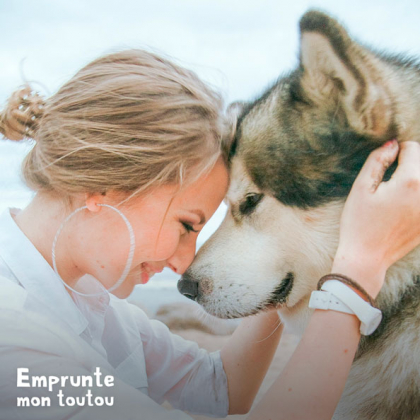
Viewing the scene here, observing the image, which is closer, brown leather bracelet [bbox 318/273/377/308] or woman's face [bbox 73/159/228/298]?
brown leather bracelet [bbox 318/273/377/308]

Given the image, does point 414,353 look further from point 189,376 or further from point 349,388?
point 189,376

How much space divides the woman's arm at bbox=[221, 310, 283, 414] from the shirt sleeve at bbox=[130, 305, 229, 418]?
0.13ft

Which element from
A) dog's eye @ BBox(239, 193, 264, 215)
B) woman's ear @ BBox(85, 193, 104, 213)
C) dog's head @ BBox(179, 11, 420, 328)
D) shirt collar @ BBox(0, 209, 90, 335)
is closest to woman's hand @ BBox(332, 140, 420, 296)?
dog's head @ BBox(179, 11, 420, 328)

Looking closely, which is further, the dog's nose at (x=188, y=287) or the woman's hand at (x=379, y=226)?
the dog's nose at (x=188, y=287)

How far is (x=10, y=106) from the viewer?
1558 mm

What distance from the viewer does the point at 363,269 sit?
1.27 meters

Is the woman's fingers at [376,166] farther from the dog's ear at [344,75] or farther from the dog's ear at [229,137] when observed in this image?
the dog's ear at [229,137]

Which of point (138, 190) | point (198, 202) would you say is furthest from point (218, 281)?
point (138, 190)

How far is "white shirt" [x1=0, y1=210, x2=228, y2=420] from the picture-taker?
1188 millimetres

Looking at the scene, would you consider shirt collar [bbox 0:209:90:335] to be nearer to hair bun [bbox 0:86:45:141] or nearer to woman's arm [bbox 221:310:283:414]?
hair bun [bbox 0:86:45:141]

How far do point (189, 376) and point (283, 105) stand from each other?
118 centimetres

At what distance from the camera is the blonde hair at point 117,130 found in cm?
149

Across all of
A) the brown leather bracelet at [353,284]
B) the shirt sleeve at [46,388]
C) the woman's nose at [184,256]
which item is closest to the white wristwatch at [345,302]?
the brown leather bracelet at [353,284]

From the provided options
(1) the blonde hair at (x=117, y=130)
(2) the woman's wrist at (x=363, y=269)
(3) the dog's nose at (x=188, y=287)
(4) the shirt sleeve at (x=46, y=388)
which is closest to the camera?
(4) the shirt sleeve at (x=46, y=388)
